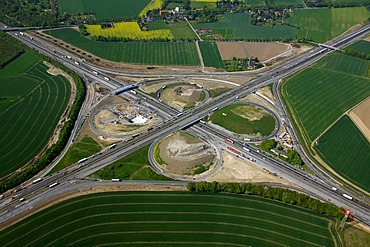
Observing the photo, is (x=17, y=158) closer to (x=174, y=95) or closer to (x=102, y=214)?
(x=102, y=214)

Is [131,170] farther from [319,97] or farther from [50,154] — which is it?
[319,97]

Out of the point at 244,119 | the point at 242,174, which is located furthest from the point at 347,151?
the point at 242,174

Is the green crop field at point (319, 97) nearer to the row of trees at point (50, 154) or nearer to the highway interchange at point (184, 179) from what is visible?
the highway interchange at point (184, 179)

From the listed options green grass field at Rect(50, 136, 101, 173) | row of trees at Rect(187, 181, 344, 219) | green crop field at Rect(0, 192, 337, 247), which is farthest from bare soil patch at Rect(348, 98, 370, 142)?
green grass field at Rect(50, 136, 101, 173)

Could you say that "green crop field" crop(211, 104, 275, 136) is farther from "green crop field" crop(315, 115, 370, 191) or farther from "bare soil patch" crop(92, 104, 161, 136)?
"bare soil patch" crop(92, 104, 161, 136)

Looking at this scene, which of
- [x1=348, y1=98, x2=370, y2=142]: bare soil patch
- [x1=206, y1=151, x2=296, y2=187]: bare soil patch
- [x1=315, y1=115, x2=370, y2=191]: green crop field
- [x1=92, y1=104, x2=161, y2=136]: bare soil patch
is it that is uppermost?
[x1=348, y1=98, x2=370, y2=142]: bare soil patch

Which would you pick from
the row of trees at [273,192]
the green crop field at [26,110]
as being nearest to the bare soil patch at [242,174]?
the row of trees at [273,192]

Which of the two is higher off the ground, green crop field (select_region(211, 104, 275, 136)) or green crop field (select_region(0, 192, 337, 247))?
green crop field (select_region(211, 104, 275, 136))
